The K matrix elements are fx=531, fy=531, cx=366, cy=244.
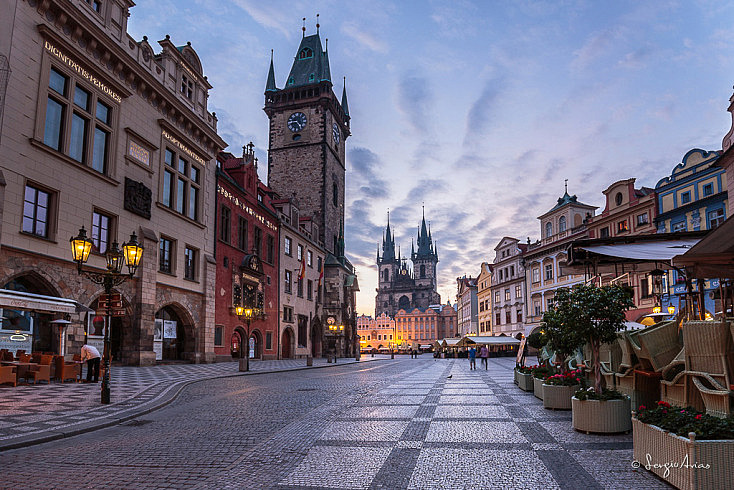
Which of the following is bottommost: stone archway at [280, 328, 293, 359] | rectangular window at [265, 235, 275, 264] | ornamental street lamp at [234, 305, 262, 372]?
stone archway at [280, 328, 293, 359]

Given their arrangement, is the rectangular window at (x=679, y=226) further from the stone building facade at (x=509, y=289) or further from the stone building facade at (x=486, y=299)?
the stone building facade at (x=486, y=299)

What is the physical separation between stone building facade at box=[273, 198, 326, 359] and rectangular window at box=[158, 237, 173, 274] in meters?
16.5

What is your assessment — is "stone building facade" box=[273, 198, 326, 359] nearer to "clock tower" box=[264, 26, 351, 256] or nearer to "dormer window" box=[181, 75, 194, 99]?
"clock tower" box=[264, 26, 351, 256]

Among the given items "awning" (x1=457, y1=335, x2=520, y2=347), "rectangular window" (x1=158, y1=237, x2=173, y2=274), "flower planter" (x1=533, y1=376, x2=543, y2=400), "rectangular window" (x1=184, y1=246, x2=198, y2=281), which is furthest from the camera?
"awning" (x1=457, y1=335, x2=520, y2=347)

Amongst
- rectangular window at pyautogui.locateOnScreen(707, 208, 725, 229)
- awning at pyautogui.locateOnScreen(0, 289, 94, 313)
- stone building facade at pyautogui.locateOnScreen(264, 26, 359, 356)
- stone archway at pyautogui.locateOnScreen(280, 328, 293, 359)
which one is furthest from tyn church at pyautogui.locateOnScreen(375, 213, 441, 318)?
awning at pyautogui.locateOnScreen(0, 289, 94, 313)

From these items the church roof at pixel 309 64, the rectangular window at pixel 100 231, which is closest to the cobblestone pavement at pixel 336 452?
the rectangular window at pixel 100 231

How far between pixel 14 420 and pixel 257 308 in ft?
94.0

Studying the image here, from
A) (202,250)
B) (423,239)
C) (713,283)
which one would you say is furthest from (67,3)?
(423,239)

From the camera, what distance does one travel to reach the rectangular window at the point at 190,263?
1167 inches

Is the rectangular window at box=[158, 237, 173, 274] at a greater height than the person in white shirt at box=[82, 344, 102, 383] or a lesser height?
greater

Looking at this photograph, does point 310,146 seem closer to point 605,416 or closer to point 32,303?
point 32,303

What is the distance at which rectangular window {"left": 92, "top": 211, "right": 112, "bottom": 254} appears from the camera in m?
22.2

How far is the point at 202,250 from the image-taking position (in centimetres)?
3127

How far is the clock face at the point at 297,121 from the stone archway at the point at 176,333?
124 ft
